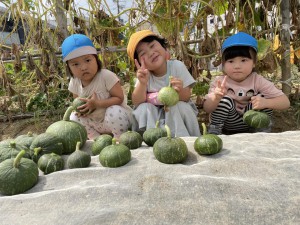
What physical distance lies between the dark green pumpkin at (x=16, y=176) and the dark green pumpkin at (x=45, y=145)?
0.33 meters

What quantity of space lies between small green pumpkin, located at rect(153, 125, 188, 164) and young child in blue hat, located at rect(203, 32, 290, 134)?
1.04m

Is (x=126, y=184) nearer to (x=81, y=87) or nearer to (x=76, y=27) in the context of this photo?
(x=81, y=87)

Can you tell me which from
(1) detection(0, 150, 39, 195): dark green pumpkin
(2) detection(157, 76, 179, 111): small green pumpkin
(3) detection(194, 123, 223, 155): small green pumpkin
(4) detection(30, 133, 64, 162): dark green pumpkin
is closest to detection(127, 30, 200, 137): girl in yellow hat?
(2) detection(157, 76, 179, 111): small green pumpkin

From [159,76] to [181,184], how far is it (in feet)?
5.76

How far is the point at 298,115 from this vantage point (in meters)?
3.77

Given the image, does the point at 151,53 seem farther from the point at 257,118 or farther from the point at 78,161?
the point at 78,161

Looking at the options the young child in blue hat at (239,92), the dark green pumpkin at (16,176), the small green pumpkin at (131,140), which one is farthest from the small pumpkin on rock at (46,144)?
the young child in blue hat at (239,92)

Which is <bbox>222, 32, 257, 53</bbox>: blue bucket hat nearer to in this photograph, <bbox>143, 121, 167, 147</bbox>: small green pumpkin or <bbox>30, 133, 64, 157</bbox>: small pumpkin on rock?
<bbox>143, 121, 167, 147</bbox>: small green pumpkin

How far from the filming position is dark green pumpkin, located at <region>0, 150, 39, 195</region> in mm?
1775

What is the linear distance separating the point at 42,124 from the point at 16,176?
110 inches

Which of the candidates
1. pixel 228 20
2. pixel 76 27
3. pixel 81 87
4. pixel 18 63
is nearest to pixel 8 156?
pixel 81 87

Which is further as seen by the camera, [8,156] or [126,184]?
[8,156]

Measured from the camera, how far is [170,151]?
200cm

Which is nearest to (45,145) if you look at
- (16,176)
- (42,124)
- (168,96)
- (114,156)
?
(16,176)
